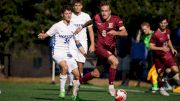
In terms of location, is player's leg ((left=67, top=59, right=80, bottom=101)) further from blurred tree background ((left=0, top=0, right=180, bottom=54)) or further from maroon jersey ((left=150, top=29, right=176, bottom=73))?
blurred tree background ((left=0, top=0, right=180, bottom=54))

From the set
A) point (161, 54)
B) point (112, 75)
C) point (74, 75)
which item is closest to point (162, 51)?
point (161, 54)

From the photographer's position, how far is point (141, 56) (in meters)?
27.2

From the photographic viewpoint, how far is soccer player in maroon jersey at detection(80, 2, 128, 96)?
15.0 meters

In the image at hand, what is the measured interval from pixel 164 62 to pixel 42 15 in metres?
11.9

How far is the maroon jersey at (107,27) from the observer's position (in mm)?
15047

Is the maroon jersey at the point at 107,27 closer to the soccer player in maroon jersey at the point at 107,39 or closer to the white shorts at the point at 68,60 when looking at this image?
the soccer player in maroon jersey at the point at 107,39

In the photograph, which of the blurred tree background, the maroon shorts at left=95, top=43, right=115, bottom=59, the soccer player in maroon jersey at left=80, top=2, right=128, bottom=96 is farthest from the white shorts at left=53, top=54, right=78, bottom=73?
the blurred tree background

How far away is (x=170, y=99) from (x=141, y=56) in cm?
1062

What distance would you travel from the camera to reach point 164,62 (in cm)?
1920

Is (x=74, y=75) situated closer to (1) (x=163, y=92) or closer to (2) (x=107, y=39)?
(2) (x=107, y=39)

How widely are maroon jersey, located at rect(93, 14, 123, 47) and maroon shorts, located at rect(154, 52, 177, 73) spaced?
419 centimetres

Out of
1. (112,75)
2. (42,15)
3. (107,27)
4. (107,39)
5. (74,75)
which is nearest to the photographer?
(112,75)

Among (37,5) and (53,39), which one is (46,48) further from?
(53,39)

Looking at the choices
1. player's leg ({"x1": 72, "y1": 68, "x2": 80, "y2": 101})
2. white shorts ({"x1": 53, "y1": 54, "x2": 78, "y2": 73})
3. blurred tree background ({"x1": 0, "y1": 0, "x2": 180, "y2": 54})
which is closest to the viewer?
player's leg ({"x1": 72, "y1": 68, "x2": 80, "y2": 101})
